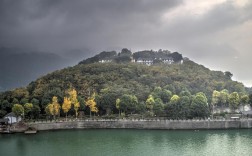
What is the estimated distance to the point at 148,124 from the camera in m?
71.2

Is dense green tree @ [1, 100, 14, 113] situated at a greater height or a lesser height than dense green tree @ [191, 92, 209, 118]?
greater

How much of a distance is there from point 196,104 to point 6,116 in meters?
39.0

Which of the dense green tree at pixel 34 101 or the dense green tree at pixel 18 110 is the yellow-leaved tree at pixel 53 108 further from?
the dense green tree at pixel 18 110

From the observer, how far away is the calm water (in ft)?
165

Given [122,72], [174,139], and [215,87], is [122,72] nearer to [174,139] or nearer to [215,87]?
[215,87]

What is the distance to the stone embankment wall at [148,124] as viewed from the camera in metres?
67.7

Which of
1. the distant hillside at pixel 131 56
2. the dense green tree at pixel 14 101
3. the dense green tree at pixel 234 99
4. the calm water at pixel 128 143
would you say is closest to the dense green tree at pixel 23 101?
the dense green tree at pixel 14 101

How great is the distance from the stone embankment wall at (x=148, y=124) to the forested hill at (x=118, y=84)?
25.7 ft

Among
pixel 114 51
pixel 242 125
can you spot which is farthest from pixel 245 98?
pixel 114 51

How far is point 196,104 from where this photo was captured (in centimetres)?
7100

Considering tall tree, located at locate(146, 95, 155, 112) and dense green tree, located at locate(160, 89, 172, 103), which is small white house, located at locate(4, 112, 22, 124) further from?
dense green tree, located at locate(160, 89, 172, 103)

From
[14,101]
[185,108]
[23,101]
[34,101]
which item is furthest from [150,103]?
[14,101]

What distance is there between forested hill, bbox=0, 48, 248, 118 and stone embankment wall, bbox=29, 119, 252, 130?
7.83 meters

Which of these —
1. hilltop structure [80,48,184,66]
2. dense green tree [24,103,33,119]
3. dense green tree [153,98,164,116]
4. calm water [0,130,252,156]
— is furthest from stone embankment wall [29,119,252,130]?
hilltop structure [80,48,184,66]
